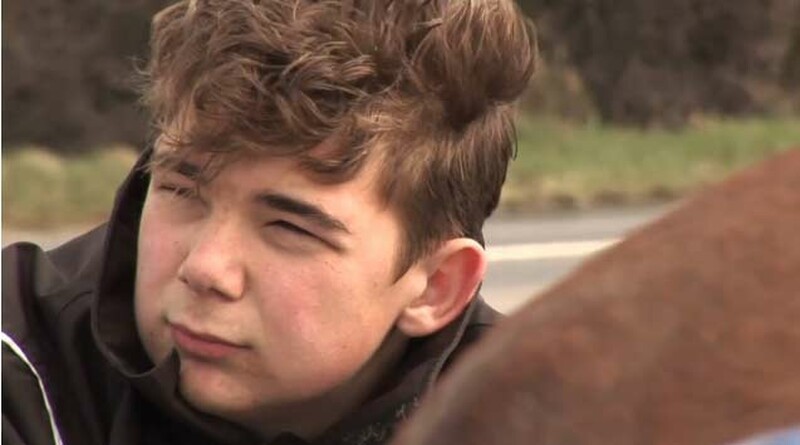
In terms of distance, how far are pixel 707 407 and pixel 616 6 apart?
18812mm

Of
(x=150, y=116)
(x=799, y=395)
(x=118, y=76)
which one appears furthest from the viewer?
(x=118, y=76)

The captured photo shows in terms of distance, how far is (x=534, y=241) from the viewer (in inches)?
475

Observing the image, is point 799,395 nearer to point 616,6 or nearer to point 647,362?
point 647,362

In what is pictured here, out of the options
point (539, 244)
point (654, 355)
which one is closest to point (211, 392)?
point (654, 355)

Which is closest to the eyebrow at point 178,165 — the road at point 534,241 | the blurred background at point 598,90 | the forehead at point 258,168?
the forehead at point 258,168

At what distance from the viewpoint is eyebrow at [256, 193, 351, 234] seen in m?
1.47

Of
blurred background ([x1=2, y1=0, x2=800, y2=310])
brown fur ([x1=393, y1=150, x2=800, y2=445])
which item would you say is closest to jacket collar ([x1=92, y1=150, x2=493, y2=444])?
brown fur ([x1=393, y1=150, x2=800, y2=445])

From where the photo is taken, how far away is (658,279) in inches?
22.2

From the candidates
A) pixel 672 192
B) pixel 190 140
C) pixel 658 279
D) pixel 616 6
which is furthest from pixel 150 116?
pixel 616 6

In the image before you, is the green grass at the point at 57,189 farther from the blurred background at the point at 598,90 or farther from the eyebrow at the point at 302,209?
the eyebrow at the point at 302,209

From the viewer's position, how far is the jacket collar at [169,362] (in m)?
1.45

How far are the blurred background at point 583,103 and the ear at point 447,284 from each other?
1073 cm

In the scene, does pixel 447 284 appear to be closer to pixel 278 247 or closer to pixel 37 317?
pixel 278 247

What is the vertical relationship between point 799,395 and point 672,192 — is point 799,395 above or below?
above
